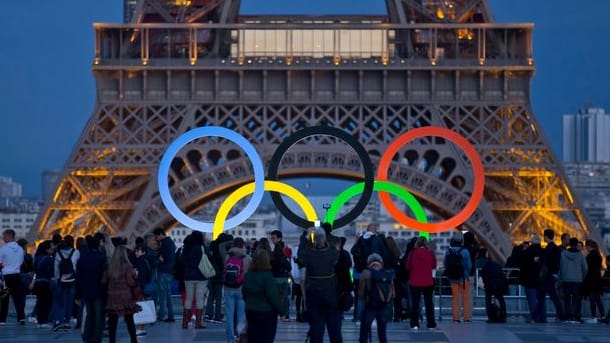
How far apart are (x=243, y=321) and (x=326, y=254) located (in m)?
2.65

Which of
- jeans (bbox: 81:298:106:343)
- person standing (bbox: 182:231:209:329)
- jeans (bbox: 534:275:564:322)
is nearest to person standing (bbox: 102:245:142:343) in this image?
jeans (bbox: 81:298:106:343)

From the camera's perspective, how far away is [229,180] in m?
56.3

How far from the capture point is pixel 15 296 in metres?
33.0

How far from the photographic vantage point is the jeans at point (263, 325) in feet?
77.2

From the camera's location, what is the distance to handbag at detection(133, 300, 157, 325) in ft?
91.0

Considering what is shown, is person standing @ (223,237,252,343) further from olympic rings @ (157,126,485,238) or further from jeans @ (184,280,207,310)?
olympic rings @ (157,126,485,238)

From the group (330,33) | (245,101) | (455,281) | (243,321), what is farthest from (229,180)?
(243,321)

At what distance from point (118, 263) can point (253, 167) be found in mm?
10625

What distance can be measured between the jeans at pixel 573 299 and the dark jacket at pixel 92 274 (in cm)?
1099

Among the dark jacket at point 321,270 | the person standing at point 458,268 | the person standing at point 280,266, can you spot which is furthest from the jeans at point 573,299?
the dark jacket at point 321,270

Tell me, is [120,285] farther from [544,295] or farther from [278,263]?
[544,295]

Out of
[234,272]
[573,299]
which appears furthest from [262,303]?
[573,299]

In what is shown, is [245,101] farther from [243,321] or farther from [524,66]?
[243,321]

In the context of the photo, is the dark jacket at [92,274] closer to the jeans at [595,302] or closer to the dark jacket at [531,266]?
the dark jacket at [531,266]
